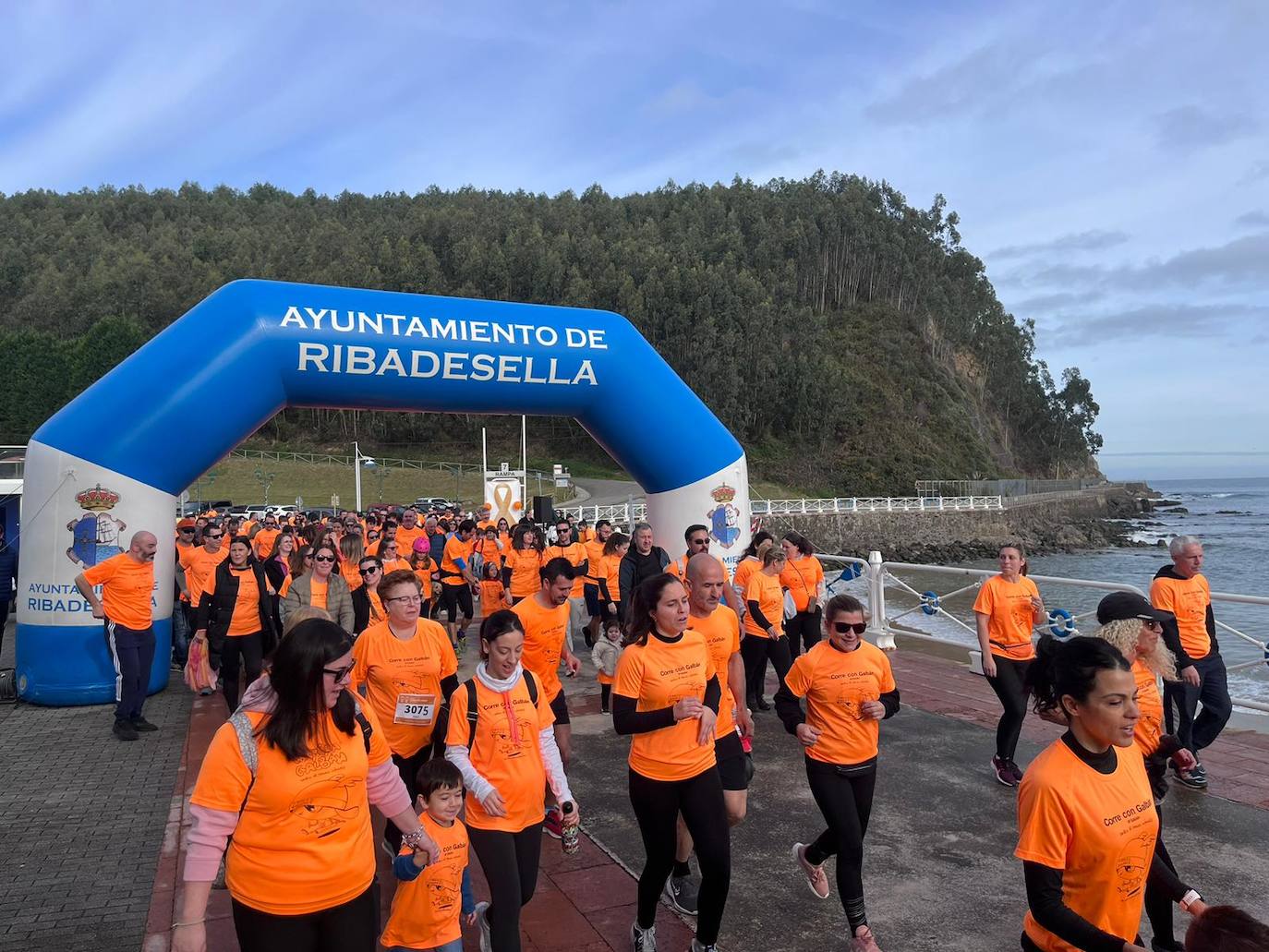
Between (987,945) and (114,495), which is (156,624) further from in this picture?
(987,945)

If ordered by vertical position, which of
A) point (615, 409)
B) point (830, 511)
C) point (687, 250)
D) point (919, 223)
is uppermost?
point (919, 223)

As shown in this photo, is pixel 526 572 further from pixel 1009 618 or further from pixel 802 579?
pixel 1009 618

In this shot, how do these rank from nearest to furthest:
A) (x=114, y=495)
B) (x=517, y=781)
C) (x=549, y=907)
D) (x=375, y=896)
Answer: (x=375, y=896) → (x=517, y=781) → (x=549, y=907) → (x=114, y=495)

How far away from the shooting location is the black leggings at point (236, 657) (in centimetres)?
707

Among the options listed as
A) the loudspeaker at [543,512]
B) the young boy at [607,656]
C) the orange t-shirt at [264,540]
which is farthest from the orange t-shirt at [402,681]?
the loudspeaker at [543,512]

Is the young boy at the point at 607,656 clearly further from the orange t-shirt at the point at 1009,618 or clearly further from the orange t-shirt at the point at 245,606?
the orange t-shirt at the point at 245,606

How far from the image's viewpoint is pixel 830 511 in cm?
4738

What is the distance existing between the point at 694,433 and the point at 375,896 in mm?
7691

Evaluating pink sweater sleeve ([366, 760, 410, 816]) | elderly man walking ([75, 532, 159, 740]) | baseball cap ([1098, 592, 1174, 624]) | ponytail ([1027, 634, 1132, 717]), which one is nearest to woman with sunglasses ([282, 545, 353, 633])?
elderly man walking ([75, 532, 159, 740])

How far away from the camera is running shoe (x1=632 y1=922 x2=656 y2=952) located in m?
3.59

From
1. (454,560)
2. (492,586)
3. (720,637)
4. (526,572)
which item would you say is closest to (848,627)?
(720,637)

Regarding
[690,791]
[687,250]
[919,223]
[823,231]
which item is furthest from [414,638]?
[919,223]

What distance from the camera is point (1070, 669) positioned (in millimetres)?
2396

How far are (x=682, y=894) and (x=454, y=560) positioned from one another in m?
8.26
